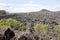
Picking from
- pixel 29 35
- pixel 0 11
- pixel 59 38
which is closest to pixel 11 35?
pixel 29 35

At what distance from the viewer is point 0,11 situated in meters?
196

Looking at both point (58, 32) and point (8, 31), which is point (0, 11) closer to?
point (58, 32)

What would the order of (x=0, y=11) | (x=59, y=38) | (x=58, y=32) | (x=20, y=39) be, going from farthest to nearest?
(x=0, y=11) < (x=58, y=32) < (x=59, y=38) < (x=20, y=39)

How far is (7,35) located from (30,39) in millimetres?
4825

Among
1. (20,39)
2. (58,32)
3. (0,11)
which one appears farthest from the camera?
(0,11)

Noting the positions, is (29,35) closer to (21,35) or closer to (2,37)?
(21,35)

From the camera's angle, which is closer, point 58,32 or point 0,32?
point 0,32

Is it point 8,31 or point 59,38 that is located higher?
point 8,31

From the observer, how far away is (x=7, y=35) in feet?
153

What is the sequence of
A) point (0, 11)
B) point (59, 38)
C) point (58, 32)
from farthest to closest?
point (0, 11)
point (58, 32)
point (59, 38)

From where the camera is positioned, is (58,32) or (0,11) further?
(0,11)

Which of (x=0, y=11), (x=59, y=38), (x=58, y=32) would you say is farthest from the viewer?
(x=0, y=11)

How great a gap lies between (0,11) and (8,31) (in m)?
151

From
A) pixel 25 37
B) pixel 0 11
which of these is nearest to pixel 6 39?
pixel 25 37
